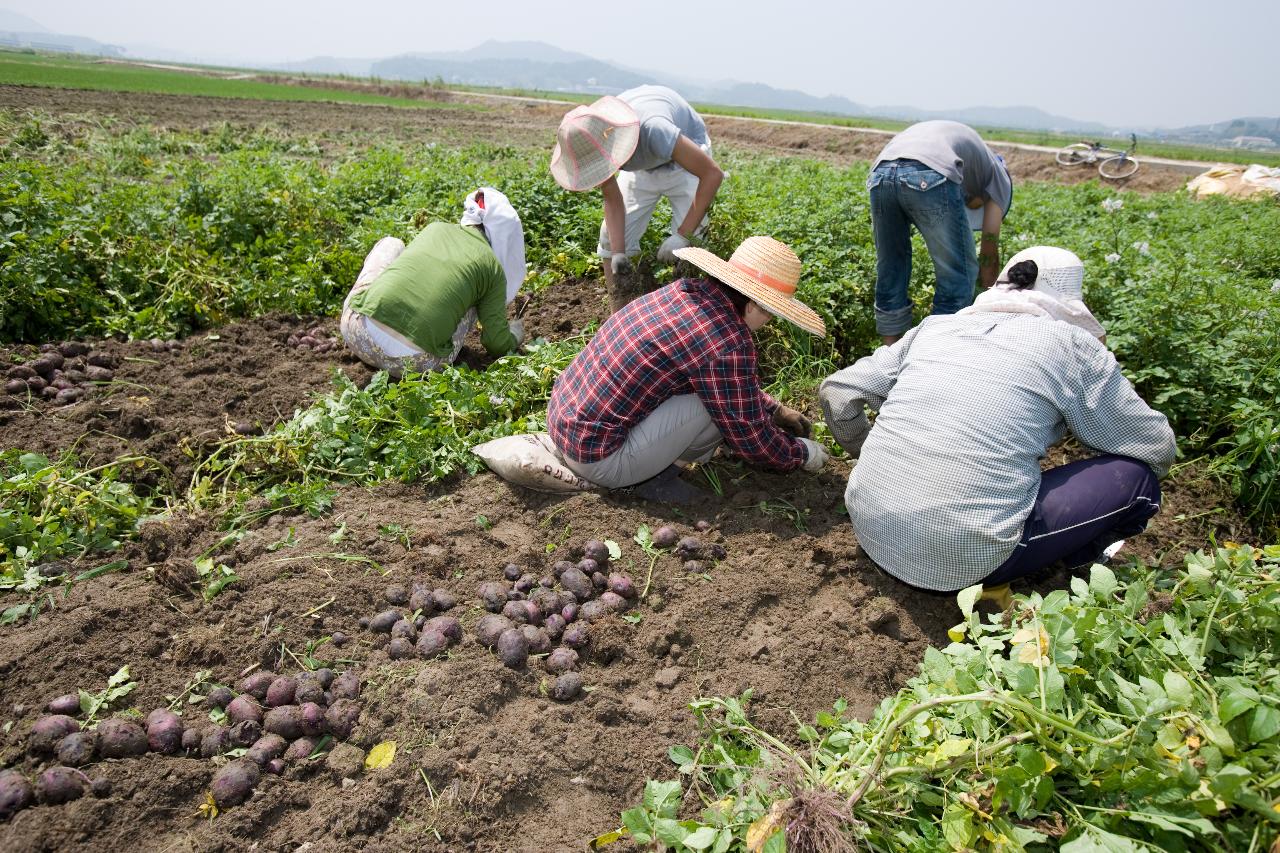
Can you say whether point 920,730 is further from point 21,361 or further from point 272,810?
point 21,361

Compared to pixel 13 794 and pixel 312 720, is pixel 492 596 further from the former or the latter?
pixel 13 794

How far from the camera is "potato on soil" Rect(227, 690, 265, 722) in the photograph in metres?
2.17

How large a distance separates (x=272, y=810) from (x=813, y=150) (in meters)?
25.3

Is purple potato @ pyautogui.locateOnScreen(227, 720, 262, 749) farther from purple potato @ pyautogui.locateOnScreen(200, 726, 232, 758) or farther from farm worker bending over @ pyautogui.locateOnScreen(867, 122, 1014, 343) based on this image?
farm worker bending over @ pyautogui.locateOnScreen(867, 122, 1014, 343)

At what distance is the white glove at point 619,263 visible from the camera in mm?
4867

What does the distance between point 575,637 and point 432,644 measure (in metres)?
0.50

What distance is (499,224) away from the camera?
15.5ft

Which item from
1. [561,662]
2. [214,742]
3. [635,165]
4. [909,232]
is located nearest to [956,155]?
[909,232]

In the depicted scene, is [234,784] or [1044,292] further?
[1044,292]

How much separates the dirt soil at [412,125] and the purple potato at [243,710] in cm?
1499

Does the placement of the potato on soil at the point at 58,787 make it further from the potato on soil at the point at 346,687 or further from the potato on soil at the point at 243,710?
the potato on soil at the point at 346,687

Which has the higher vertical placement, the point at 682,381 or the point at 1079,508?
the point at 682,381

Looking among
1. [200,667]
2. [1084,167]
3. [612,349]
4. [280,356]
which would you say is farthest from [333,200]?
[1084,167]

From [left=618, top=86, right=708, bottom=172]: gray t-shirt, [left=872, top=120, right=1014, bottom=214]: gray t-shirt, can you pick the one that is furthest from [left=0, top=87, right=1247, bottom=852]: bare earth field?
[left=618, top=86, right=708, bottom=172]: gray t-shirt
